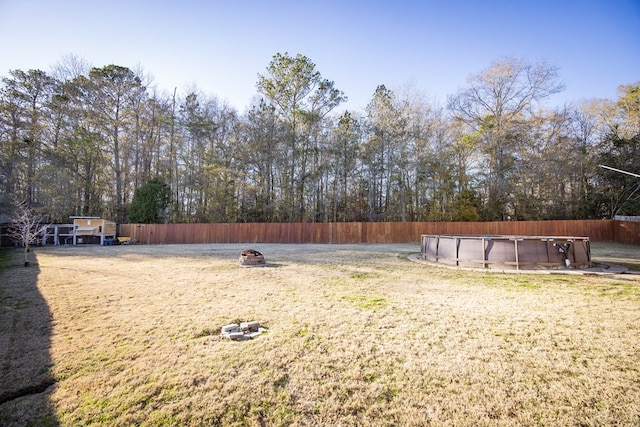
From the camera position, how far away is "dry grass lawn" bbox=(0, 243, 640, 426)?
1.86m

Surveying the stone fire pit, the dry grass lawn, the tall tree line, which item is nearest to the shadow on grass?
the dry grass lawn

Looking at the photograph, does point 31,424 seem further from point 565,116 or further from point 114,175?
point 565,116

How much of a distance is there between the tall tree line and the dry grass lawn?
656 inches

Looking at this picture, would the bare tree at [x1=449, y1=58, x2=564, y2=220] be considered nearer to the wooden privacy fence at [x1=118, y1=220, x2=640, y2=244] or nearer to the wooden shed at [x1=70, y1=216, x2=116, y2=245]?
the wooden privacy fence at [x1=118, y1=220, x2=640, y2=244]

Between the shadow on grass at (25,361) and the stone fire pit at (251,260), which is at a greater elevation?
the stone fire pit at (251,260)

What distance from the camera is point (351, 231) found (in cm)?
1834

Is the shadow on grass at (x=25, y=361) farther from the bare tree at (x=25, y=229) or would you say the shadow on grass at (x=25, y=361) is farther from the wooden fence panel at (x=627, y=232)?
the wooden fence panel at (x=627, y=232)

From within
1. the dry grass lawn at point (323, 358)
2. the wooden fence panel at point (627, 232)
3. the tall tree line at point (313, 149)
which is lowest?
the dry grass lawn at point (323, 358)

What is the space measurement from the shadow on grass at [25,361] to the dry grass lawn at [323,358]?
1 centimetres

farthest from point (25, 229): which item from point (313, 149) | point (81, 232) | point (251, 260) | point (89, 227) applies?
point (313, 149)

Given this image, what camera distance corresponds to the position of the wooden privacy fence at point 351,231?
17.0m

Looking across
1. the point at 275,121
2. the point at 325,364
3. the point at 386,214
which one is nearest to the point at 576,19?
the point at 325,364

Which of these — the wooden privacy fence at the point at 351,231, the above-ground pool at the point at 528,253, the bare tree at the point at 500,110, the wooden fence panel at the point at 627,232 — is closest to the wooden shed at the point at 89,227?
the wooden privacy fence at the point at 351,231

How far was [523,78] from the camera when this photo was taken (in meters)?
18.5
